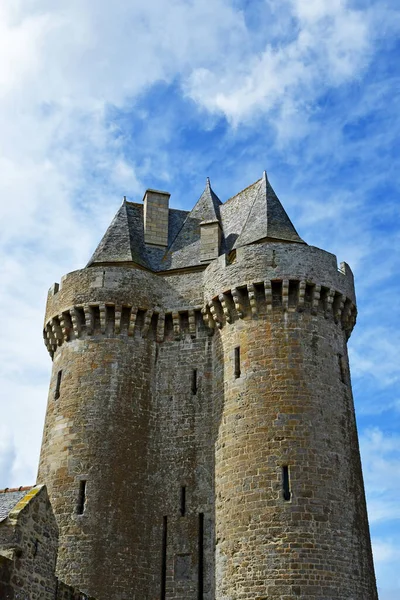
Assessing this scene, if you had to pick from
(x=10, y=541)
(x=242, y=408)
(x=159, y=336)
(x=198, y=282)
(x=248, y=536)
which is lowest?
(x=10, y=541)

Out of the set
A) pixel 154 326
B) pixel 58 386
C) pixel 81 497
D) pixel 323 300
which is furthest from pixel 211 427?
pixel 58 386

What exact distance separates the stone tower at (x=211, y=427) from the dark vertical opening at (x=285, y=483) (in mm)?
50

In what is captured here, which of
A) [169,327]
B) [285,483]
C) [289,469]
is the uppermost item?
[169,327]

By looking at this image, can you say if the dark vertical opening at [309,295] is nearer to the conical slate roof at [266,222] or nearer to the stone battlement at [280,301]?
the stone battlement at [280,301]

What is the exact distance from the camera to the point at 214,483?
16719mm

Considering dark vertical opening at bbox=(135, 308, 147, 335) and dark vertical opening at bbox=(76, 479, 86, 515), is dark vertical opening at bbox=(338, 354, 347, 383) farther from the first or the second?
dark vertical opening at bbox=(76, 479, 86, 515)

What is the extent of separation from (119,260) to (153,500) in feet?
24.4

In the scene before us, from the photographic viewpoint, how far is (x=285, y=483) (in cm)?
1530

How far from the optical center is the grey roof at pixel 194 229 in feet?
66.4

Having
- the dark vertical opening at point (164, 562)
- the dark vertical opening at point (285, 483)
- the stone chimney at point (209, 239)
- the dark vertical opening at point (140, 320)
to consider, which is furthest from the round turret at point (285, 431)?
the dark vertical opening at point (140, 320)

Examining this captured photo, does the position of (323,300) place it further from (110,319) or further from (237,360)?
(110,319)

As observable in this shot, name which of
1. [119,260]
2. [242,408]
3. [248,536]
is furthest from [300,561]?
[119,260]

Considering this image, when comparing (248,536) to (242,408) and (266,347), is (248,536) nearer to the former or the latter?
(242,408)

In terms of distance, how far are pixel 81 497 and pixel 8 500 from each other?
441cm
